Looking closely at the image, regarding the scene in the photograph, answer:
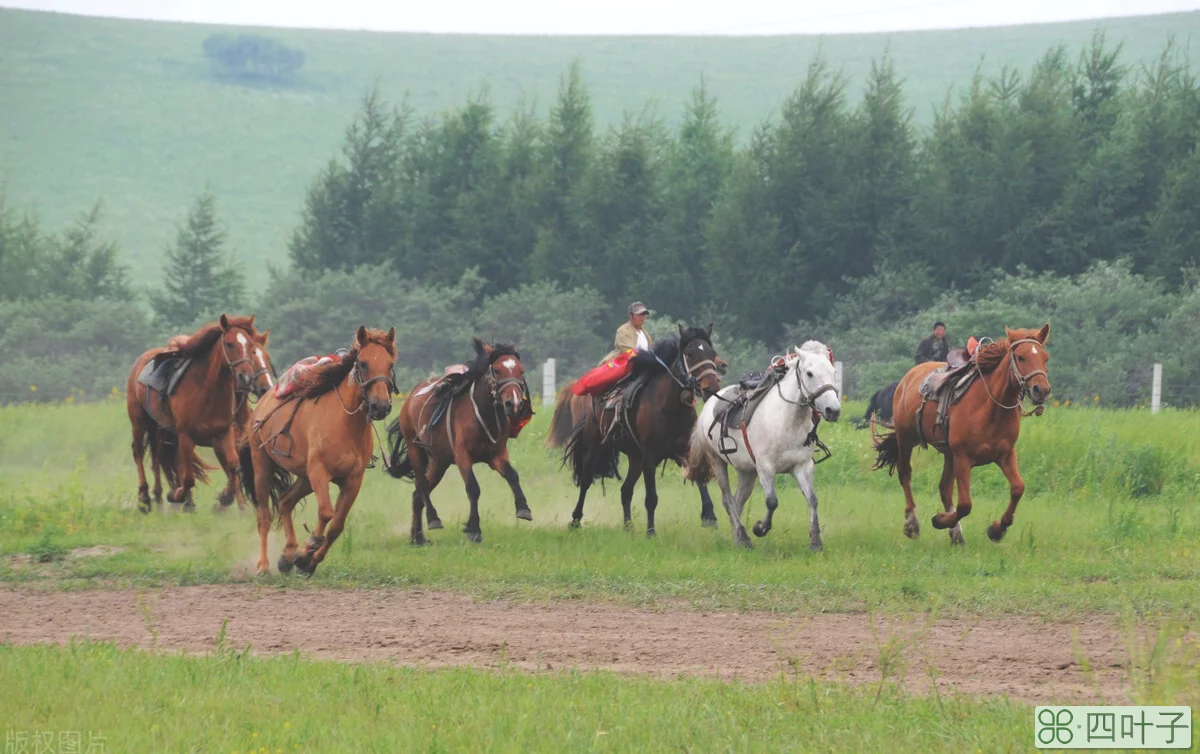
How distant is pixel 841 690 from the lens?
764 cm

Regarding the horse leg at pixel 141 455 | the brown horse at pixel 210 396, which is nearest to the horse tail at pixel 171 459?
the brown horse at pixel 210 396

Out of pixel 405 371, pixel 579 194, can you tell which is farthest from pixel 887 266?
pixel 405 371

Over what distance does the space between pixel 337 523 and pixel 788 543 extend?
15.1 ft

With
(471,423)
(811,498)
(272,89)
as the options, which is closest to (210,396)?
(471,423)

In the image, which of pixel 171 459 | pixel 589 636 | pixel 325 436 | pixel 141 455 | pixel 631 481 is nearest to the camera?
pixel 589 636

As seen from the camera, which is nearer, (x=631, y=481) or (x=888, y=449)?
(x=888, y=449)

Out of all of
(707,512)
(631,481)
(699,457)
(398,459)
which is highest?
(699,457)

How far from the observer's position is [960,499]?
1377 cm

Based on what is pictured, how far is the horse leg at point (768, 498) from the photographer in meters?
13.7

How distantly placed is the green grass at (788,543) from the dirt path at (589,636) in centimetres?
68

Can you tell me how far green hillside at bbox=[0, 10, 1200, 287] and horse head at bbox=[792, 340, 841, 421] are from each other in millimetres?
71802

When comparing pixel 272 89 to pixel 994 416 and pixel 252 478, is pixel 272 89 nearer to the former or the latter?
pixel 252 478

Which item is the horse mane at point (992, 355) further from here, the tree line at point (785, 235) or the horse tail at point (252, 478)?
the tree line at point (785, 235)

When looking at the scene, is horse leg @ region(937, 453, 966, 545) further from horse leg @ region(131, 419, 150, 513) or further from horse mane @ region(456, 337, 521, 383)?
horse leg @ region(131, 419, 150, 513)
